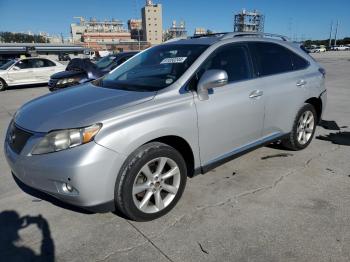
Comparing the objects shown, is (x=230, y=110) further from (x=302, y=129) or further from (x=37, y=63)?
(x=37, y=63)

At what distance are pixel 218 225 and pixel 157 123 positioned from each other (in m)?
1.11

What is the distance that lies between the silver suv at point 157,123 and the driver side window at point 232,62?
13 mm

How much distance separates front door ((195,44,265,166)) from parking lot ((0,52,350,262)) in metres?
0.51

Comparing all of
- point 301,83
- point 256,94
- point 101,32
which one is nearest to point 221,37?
point 256,94

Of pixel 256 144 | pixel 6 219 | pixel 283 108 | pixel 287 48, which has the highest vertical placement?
pixel 287 48

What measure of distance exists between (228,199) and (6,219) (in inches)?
90.1

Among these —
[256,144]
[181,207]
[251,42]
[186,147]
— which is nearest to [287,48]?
[251,42]

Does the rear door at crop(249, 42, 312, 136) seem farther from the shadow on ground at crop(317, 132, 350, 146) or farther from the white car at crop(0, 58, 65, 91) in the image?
the white car at crop(0, 58, 65, 91)

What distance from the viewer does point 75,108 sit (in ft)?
9.86

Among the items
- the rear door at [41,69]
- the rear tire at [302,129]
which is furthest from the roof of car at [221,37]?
the rear door at [41,69]

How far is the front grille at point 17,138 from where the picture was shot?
2.91 m

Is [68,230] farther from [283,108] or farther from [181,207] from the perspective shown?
[283,108]

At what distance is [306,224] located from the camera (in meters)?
2.99

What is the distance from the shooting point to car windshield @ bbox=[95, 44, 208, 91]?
3416 mm
